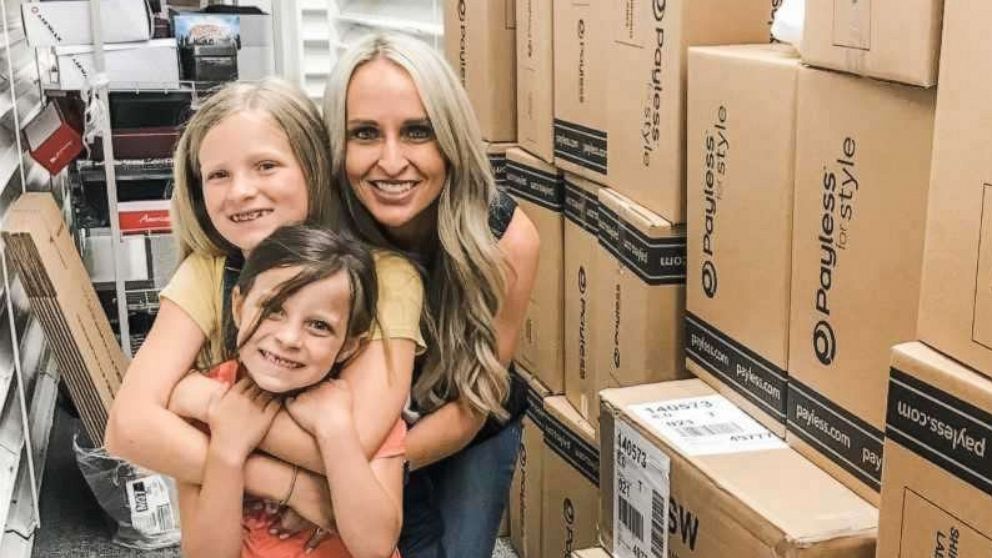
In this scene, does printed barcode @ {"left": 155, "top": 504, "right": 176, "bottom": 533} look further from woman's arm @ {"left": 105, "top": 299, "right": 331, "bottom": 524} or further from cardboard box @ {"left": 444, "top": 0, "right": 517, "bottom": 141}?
woman's arm @ {"left": 105, "top": 299, "right": 331, "bottom": 524}

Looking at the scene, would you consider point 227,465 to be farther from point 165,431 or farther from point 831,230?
Answer: point 831,230

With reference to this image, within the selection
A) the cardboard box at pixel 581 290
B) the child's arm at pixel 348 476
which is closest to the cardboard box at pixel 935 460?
the child's arm at pixel 348 476

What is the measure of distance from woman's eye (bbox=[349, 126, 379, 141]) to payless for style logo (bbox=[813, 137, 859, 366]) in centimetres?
57

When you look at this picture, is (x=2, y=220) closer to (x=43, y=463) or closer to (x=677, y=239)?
(x=43, y=463)

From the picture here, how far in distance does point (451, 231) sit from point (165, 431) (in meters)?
0.45

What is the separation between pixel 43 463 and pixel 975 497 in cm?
261

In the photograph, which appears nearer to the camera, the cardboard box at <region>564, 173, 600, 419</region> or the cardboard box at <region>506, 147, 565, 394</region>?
the cardboard box at <region>564, 173, 600, 419</region>

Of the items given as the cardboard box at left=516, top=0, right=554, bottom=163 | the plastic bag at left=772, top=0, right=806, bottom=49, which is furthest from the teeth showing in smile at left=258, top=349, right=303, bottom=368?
the cardboard box at left=516, top=0, right=554, bottom=163

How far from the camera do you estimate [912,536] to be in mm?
1027

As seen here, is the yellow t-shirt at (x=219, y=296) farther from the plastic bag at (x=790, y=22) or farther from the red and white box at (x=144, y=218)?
the red and white box at (x=144, y=218)

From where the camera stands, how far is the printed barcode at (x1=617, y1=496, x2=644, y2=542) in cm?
151

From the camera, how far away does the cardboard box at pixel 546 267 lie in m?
2.23

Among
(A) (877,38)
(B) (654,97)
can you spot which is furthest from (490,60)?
(A) (877,38)

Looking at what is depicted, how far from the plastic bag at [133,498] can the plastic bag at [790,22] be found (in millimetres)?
1765
